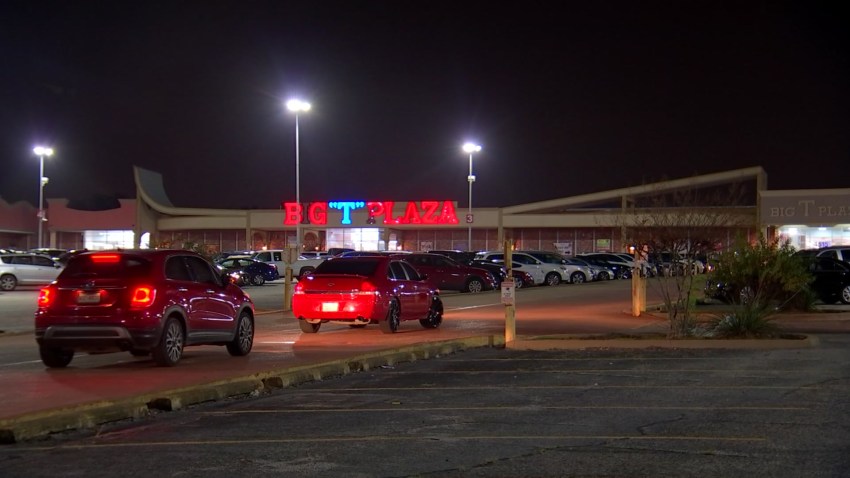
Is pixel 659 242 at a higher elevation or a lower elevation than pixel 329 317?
higher

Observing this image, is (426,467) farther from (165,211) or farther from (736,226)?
(165,211)

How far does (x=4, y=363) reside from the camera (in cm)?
1280

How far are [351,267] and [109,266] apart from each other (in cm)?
622

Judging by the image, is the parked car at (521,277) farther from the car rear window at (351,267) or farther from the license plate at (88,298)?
the license plate at (88,298)

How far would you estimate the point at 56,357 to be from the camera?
39.1 ft

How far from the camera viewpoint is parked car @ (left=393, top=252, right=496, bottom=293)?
32250 mm

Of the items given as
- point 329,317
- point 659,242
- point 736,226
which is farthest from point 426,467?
point 736,226

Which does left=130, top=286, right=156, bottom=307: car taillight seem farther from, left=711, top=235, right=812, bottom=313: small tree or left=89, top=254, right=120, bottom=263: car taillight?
left=711, top=235, right=812, bottom=313: small tree

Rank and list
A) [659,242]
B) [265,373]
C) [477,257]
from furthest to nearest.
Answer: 1. [477,257]
2. [659,242]
3. [265,373]

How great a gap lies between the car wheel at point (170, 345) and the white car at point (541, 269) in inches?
1033

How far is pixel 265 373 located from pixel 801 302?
15.5 meters

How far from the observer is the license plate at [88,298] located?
11.3 m

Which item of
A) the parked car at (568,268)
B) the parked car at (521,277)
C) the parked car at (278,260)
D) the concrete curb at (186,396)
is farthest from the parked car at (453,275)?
the concrete curb at (186,396)

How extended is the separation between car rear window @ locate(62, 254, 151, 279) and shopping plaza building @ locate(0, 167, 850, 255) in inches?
1808
